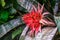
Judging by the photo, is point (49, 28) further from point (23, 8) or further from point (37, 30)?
point (23, 8)

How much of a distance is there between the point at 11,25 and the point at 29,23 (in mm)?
190

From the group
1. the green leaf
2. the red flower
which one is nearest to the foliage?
the red flower

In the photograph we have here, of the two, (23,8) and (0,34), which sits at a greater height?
(23,8)

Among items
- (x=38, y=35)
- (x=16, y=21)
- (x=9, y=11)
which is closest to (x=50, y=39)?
(x=38, y=35)

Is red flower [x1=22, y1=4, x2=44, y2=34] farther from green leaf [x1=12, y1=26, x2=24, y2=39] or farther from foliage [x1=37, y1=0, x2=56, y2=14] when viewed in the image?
foliage [x1=37, y1=0, x2=56, y2=14]

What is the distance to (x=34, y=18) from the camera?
75.5 inches

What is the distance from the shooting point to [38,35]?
1771mm

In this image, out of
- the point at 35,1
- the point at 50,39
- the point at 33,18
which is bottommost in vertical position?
the point at 50,39

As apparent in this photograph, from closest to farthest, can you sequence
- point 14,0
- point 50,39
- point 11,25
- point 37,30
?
point 50,39 < point 37,30 < point 11,25 < point 14,0

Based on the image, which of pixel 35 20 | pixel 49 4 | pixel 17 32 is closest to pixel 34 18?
pixel 35 20

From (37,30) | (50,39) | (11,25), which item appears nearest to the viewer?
(50,39)

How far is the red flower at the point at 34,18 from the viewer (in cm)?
189

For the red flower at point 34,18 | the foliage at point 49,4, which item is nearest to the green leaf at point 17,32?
→ the red flower at point 34,18

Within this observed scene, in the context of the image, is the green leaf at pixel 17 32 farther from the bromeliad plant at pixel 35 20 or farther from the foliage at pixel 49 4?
the foliage at pixel 49 4
